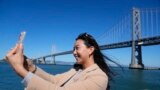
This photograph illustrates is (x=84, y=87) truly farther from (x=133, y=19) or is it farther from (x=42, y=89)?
(x=133, y=19)

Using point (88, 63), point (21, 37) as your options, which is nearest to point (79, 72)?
point (88, 63)

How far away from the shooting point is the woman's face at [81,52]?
120cm

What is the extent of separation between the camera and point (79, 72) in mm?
1232

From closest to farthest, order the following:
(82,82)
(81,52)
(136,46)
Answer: (82,82) < (81,52) < (136,46)

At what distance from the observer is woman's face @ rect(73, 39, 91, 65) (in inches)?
47.2

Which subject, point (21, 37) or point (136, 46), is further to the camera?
point (136, 46)

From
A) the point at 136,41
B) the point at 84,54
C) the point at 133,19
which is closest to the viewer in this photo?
the point at 84,54

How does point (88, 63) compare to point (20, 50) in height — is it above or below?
below

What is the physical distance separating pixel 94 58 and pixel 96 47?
44mm

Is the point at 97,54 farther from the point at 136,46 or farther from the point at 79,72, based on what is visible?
the point at 136,46

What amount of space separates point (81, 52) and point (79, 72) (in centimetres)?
8

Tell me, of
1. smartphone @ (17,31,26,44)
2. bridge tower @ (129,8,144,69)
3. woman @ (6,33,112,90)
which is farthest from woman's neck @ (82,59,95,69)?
bridge tower @ (129,8,144,69)

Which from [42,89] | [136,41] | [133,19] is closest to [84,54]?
[42,89]

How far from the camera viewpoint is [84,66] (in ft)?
4.03
